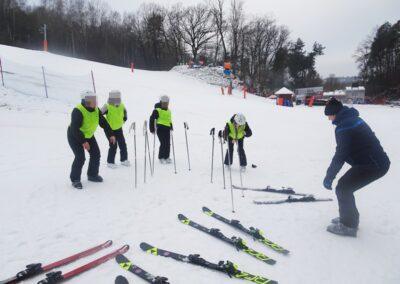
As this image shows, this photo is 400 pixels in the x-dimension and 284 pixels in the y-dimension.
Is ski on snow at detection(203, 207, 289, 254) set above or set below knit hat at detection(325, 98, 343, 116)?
below

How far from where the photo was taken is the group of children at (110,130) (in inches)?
227

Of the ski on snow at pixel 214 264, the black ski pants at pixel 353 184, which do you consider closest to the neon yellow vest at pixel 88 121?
the ski on snow at pixel 214 264

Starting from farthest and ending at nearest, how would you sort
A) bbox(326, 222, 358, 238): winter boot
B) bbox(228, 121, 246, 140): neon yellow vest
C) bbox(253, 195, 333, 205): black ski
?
1. bbox(228, 121, 246, 140): neon yellow vest
2. bbox(253, 195, 333, 205): black ski
3. bbox(326, 222, 358, 238): winter boot

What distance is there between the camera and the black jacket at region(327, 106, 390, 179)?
3.90 metres

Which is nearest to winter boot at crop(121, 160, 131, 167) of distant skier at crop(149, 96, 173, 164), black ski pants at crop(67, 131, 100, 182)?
distant skier at crop(149, 96, 173, 164)

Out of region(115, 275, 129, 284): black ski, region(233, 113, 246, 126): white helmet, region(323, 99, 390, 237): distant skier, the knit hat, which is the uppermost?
the knit hat

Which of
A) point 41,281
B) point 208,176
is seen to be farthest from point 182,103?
point 41,281

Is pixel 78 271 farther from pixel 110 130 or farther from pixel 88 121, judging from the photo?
pixel 110 130

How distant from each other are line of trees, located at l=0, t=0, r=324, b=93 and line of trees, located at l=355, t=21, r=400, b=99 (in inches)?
535

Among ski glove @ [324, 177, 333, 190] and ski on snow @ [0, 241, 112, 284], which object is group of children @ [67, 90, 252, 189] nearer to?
ski on snow @ [0, 241, 112, 284]

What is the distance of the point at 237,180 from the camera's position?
23.0 ft

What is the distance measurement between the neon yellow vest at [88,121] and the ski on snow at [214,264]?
2978 millimetres

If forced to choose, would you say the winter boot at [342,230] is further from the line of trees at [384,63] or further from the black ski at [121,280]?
Answer: the line of trees at [384,63]

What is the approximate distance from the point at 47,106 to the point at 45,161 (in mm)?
7044
